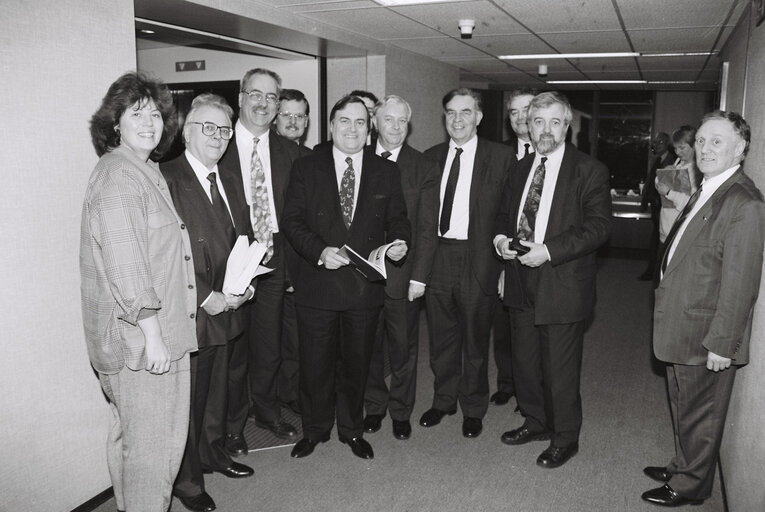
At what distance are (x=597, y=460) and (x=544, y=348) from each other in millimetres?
726

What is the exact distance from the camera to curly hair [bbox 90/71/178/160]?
7.19 feet

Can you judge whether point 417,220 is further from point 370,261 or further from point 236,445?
point 236,445

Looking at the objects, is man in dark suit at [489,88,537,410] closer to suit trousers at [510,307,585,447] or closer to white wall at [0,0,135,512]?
suit trousers at [510,307,585,447]

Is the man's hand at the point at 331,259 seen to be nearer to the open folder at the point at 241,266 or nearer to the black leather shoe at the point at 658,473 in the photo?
the open folder at the point at 241,266

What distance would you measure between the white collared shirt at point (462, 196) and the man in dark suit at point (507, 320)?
29.0 inches

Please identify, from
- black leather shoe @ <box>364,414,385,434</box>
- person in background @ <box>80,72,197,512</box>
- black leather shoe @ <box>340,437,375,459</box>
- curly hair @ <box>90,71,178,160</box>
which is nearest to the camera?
person in background @ <box>80,72,197,512</box>

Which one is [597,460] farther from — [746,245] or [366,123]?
[366,123]

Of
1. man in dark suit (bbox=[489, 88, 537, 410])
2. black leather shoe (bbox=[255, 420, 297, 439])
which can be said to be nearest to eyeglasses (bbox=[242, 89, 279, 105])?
man in dark suit (bbox=[489, 88, 537, 410])

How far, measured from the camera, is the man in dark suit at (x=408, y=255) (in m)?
3.39

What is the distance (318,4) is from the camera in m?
4.08

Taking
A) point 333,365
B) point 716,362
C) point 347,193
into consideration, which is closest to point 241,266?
point 347,193

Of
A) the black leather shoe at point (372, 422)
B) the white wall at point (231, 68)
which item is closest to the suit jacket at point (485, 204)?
the black leather shoe at point (372, 422)

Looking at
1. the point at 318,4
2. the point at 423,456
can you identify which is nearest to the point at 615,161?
the point at 318,4

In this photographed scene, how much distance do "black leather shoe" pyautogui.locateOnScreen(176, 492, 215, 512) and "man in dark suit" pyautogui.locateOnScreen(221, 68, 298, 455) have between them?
0.52 m
